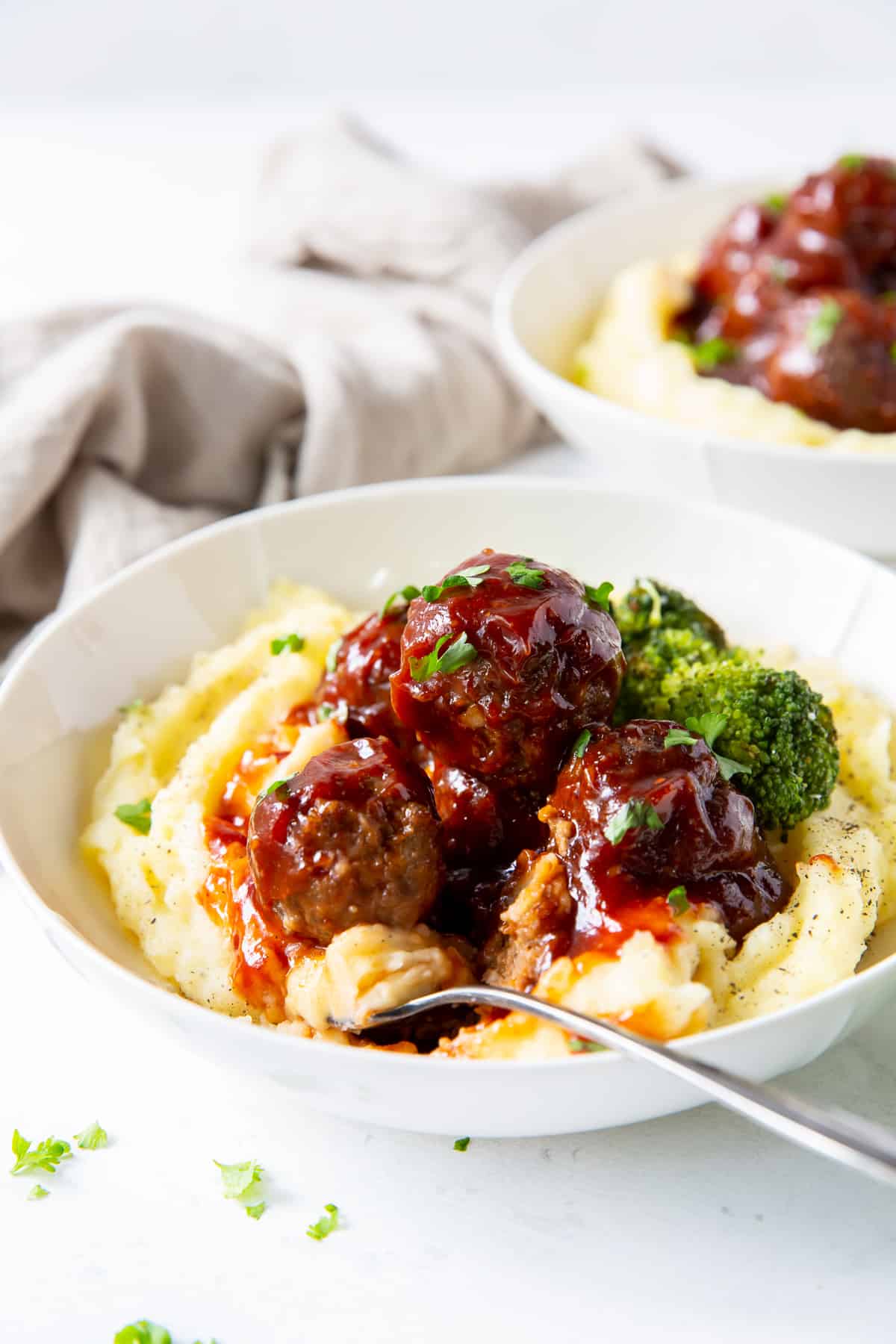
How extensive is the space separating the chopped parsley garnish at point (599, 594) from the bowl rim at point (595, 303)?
2.38 meters

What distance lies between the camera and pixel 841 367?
7.37m

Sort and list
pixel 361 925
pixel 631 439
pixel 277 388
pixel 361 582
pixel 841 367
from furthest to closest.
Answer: pixel 277 388 → pixel 841 367 → pixel 631 439 → pixel 361 582 → pixel 361 925

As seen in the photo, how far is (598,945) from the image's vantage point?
13.3 feet

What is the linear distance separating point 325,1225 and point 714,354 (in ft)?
18.5

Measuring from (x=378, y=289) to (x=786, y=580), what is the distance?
15.4 ft

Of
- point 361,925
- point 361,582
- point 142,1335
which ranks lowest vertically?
point 142,1335

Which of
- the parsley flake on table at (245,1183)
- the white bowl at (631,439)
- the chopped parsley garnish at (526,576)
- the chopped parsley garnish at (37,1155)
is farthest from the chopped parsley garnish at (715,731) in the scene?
the chopped parsley garnish at (37,1155)

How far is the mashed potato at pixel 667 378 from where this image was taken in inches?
287

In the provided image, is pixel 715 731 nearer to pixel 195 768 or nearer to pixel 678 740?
pixel 678 740

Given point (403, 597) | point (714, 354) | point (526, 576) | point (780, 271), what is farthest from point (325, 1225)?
point (780, 271)

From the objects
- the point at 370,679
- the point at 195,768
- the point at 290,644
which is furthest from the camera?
the point at 290,644

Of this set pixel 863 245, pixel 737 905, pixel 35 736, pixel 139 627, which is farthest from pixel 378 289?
pixel 737 905

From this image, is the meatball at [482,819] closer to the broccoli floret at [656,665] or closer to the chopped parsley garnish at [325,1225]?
the broccoli floret at [656,665]

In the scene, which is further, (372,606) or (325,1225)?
(372,606)
